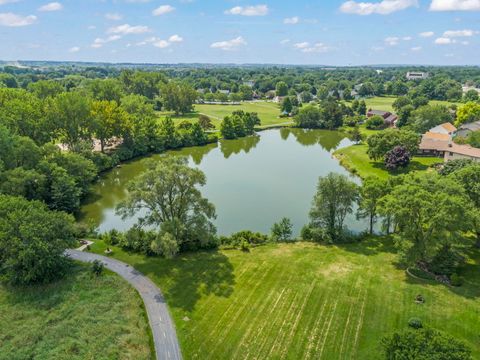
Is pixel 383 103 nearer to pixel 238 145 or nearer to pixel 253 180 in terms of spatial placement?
pixel 238 145

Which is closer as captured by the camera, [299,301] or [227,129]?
[299,301]

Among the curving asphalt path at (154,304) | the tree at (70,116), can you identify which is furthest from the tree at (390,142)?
the tree at (70,116)

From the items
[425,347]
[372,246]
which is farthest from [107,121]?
[425,347]

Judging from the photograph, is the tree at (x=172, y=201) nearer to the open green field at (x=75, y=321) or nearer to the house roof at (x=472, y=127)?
the open green field at (x=75, y=321)

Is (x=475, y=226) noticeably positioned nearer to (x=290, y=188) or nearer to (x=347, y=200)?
(x=347, y=200)

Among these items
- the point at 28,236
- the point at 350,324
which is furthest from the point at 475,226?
the point at 28,236

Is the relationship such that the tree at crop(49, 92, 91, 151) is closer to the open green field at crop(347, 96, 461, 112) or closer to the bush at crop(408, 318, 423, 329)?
the bush at crop(408, 318, 423, 329)
